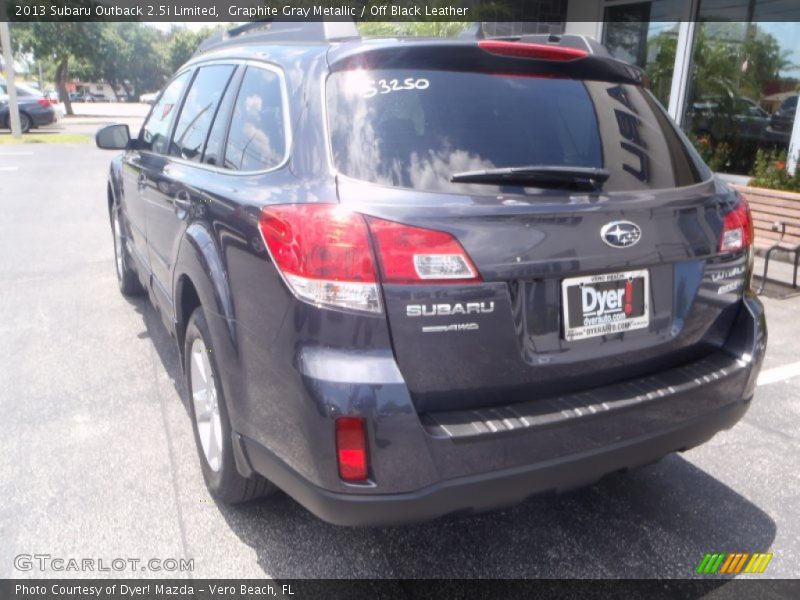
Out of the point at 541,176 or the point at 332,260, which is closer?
the point at 332,260

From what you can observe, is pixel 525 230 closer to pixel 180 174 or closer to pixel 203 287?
pixel 203 287

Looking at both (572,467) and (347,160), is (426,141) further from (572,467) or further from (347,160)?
(572,467)

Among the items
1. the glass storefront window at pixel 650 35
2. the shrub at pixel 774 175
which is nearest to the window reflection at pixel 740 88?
the glass storefront window at pixel 650 35

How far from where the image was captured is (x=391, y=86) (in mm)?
2168

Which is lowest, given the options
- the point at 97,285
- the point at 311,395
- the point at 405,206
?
the point at 97,285

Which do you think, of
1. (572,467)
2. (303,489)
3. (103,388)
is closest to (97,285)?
(103,388)

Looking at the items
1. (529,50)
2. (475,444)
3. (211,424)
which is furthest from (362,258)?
(211,424)

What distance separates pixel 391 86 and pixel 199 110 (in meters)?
1.54

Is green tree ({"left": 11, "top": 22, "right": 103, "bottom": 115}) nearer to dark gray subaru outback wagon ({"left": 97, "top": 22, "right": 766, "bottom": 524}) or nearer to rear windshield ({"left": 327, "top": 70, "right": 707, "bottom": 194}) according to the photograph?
dark gray subaru outback wagon ({"left": 97, "top": 22, "right": 766, "bottom": 524})

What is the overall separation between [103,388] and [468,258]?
280 cm

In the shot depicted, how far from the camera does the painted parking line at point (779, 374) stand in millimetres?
4230

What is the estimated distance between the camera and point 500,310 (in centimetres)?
198

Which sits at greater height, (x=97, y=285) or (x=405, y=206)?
(x=405, y=206)

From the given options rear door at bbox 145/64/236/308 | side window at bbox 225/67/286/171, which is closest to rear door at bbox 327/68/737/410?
side window at bbox 225/67/286/171
